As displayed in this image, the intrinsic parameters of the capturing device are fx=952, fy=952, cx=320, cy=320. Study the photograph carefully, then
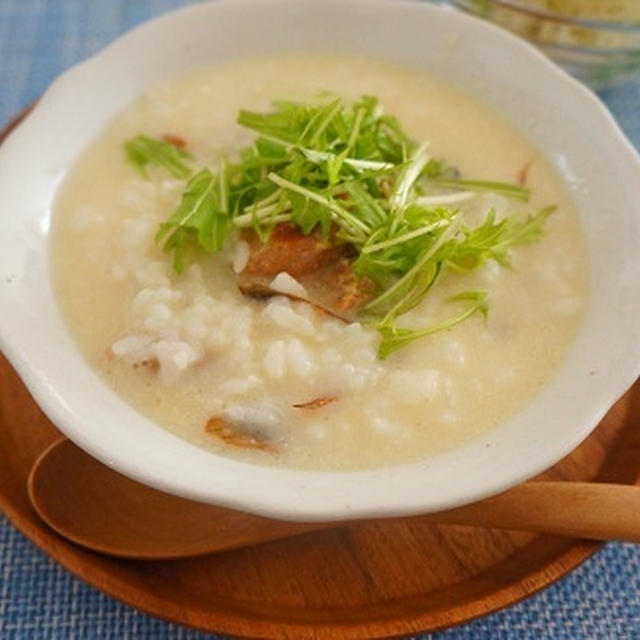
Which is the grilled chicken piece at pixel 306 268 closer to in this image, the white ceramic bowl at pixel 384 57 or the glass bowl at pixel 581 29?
the white ceramic bowl at pixel 384 57

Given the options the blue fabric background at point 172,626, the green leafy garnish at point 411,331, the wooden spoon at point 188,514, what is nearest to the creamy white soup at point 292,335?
the green leafy garnish at point 411,331

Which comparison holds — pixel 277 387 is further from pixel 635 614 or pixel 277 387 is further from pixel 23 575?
pixel 635 614

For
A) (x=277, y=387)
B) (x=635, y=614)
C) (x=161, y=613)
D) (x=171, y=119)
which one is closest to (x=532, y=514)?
(x=635, y=614)

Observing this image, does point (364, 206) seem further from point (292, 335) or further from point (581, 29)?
point (581, 29)

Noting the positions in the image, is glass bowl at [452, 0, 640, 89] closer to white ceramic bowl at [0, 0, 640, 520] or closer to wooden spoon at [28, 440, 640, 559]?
white ceramic bowl at [0, 0, 640, 520]

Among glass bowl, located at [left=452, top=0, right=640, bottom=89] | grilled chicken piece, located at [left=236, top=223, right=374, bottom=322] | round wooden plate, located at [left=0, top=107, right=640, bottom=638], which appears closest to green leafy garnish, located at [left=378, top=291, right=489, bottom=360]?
grilled chicken piece, located at [left=236, top=223, right=374, bottom=322]
